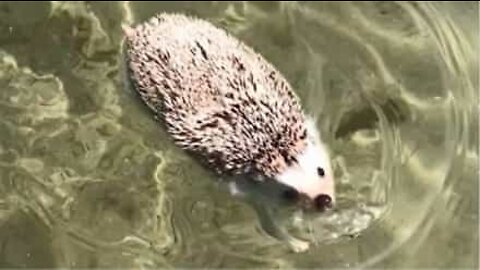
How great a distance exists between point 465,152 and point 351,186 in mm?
278

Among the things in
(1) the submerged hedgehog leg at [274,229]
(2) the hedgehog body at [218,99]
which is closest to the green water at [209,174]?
(1) the submerged hedgehog leg at [274,229]

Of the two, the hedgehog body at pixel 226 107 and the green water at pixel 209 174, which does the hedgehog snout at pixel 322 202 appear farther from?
the green water at pixel 209 174

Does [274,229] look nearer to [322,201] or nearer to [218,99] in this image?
[322,201]

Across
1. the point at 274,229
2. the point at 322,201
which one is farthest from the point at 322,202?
the point at 274,229

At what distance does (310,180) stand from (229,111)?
198mm

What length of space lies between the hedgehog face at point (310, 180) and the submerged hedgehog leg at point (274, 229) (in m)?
0.12

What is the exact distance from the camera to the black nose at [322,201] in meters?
2.01

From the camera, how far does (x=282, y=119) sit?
202 centimetres

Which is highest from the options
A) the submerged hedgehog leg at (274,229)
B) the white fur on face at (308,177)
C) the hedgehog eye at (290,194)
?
the white fur on face at (308,177)

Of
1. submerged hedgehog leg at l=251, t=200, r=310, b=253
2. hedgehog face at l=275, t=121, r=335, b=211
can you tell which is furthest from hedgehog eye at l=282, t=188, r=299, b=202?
submerged hedgehog leg at l=251, t=200, r=310, b=253

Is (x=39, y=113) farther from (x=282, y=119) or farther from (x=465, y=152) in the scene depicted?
(x=465, y=152)

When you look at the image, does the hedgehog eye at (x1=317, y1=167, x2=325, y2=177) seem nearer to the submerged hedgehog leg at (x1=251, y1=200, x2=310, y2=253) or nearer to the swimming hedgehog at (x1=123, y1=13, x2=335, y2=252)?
the swimming hedgehog at (x1=123, y1=13, x2=335, y2=252)

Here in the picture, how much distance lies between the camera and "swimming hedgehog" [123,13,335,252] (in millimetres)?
2012

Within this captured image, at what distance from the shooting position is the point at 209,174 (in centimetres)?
216
